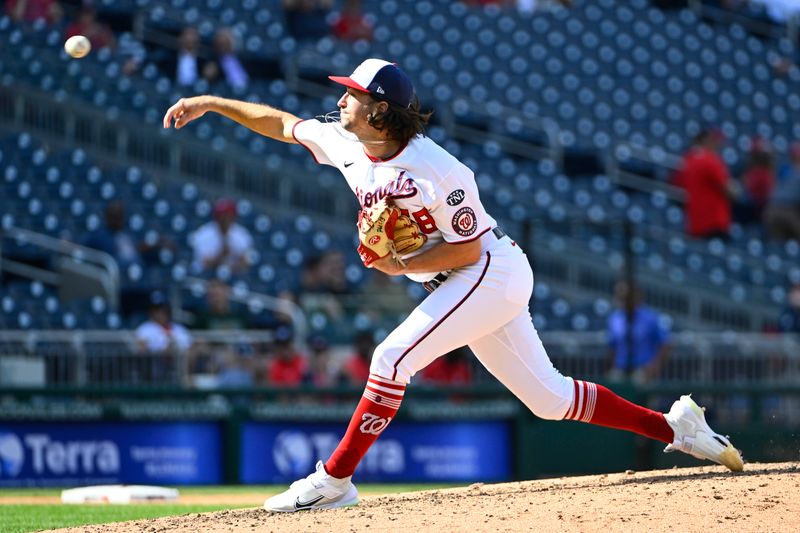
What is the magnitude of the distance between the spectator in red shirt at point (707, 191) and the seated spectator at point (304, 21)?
518 cm

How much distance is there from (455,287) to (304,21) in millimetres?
12799

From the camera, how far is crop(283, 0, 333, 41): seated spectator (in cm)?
1744

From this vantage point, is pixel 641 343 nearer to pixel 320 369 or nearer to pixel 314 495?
pixel 320 369

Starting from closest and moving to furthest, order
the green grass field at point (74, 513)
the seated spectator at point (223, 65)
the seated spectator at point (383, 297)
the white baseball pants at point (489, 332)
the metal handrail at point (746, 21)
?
the white baseball pants at point (489, 332) < the green grass field at point (74, 513) < the seated spectator at point (383, 297) < the seated spectator at point (223, 65) < the metal handrail at point (746, 21)

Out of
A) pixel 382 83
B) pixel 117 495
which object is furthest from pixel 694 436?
pixel 117 495

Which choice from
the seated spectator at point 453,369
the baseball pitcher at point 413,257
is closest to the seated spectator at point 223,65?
the seated spectator at point 453,369

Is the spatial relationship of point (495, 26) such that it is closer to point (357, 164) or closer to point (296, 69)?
point (296, 69)

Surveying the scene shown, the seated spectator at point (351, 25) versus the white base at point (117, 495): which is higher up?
the seated spectator at point (351, 25)

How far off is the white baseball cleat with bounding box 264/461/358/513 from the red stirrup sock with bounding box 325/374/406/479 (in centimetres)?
5

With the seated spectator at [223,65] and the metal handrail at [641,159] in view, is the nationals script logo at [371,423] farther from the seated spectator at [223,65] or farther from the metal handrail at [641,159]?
the metal handrail at [641,159]

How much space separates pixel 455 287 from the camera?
203 inches

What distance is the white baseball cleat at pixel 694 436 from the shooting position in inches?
220

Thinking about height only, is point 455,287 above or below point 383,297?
below

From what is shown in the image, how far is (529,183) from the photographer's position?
635 inches
